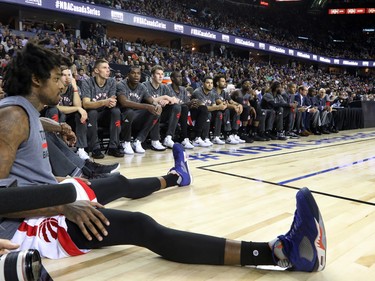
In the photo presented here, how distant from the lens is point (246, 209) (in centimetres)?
232

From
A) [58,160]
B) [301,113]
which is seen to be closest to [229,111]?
[301,113]

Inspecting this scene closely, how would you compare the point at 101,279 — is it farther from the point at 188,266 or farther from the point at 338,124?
the point at 338,124

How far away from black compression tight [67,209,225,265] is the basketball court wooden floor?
0.08m

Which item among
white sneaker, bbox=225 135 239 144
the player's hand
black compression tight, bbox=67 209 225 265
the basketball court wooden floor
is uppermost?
the player's hand

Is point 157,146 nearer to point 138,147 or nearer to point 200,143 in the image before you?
point 138,147

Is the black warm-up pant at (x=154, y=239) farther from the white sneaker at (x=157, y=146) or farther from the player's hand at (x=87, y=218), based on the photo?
the white sneaker at (x=157, y=146)

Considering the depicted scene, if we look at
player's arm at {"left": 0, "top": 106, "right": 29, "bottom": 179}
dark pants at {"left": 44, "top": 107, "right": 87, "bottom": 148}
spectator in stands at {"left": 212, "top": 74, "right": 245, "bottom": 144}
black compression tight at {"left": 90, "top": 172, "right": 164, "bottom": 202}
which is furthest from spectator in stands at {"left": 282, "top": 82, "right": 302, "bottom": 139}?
player's arm at {"left": 0, "top": 106, "right": 29, "bottom": 179}

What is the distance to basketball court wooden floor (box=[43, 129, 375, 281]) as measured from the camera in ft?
4.73

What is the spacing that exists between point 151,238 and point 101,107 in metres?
3.21

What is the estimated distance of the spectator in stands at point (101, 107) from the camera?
13.9ft

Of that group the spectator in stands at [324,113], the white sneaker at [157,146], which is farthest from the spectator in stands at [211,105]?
the spectator in stands at [324,113]

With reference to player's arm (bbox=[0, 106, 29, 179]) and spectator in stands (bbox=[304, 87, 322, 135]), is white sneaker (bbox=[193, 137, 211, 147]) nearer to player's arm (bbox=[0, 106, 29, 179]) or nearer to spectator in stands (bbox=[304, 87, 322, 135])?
spectator in stands (bbox=[304, 87, 322, 135])

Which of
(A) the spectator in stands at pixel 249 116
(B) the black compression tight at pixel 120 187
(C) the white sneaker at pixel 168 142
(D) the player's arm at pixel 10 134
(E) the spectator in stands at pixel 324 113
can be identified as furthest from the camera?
(E) the spectator in stands at pixel 324 113

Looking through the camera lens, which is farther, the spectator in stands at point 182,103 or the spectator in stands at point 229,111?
the spectator in stands at point 229,111
